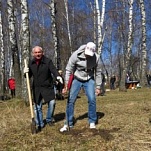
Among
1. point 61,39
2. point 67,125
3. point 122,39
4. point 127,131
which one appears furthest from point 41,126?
point 122,39

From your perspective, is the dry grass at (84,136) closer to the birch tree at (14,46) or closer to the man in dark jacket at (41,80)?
the man in dark jacket at (41,80)

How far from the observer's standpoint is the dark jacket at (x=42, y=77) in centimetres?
787

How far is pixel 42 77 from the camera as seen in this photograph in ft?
25.9

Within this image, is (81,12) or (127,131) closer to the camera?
(127,131)

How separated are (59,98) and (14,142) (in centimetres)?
928

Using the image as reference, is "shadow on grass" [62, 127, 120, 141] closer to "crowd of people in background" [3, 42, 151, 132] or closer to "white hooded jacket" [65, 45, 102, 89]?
"crowd of people in background" [3, 42, 151, 132]

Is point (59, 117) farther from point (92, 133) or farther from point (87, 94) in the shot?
point (92, 133)

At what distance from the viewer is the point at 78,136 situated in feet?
22.6

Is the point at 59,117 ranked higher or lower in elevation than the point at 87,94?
lower

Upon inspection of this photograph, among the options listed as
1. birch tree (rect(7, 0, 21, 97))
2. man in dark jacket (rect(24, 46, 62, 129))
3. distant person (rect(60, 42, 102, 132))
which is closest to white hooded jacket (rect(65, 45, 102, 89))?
distant person (rect(60, 42, 102, 132))

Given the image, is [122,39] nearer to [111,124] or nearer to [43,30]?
[43,30]

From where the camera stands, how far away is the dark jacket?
25.8 ft

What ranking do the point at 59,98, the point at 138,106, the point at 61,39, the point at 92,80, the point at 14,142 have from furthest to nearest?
the point at 61,39 < the point at 59,98 < the point at 138,106 < the point at 92,80 < the point at 14,142


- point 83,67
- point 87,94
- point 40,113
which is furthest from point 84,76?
point 40,113
